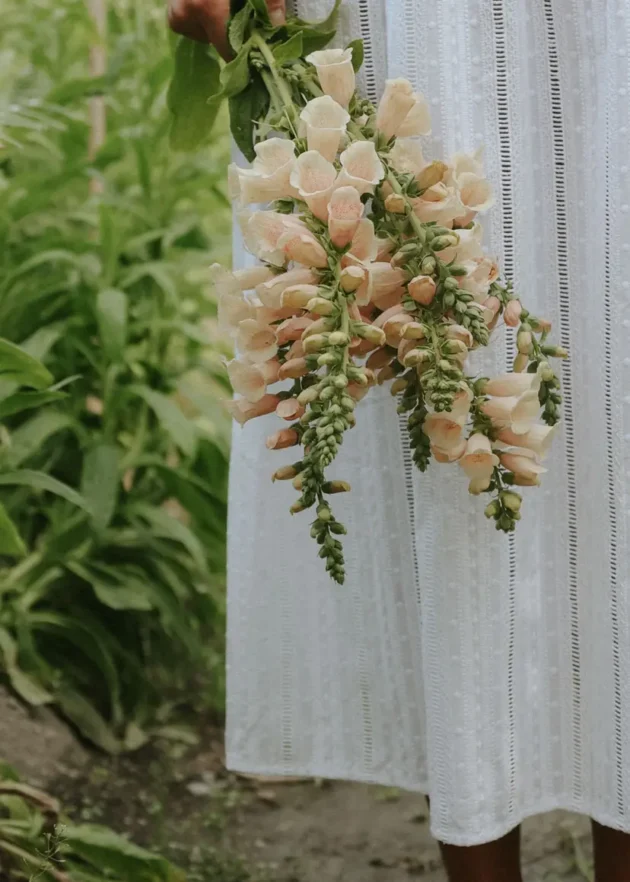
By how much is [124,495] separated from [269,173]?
731 millimetres

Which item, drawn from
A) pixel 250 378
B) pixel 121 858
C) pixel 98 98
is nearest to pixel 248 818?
pixel 121 858

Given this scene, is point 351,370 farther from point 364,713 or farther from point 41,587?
point 41,587

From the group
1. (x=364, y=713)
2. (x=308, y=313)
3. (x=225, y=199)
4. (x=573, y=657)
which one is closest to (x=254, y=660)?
(x=364, y=713)

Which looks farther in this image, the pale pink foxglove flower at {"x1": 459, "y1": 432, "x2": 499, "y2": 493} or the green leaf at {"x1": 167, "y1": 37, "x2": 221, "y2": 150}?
the green leaf at {"x1": 167, "y1": 37, "x2": 221, "y2": 150}

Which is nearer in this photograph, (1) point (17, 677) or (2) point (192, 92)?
(2) point (192, 92)

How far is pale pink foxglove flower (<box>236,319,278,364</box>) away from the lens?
590mm

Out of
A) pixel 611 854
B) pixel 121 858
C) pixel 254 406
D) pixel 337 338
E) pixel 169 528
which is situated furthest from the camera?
pixel 169 528

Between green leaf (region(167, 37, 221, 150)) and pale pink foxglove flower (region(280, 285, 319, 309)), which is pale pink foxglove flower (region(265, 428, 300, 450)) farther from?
green leaf (region(167, 37, 221, 150))

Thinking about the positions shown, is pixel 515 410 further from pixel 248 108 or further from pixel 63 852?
pixel 63 852

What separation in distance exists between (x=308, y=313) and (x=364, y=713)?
43cm

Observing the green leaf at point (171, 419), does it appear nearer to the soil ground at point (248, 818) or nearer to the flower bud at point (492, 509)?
the soil ground at point (248, 818)

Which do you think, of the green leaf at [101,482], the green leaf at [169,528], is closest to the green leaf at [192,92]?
the green leaf at [101,482]

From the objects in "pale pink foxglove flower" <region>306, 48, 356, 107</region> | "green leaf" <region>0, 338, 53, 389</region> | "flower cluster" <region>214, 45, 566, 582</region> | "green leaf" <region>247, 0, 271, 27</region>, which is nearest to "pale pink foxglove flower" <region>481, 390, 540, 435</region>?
"flower cluster" <region>214, 45, 566, 582</region>

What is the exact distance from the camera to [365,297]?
56 cm
